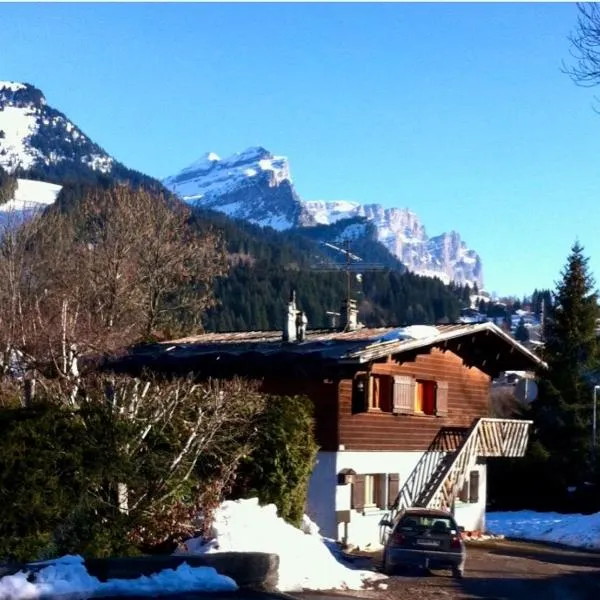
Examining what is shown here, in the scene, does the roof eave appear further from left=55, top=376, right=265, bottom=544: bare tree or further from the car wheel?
the car wheel

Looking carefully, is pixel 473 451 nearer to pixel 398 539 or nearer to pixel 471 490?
pixel 471 490

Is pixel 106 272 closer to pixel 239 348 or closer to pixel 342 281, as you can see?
pixel 239 348

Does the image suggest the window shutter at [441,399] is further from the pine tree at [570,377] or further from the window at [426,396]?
the pine tree at [570,377]

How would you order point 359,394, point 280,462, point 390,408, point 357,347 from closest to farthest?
point 280,462 < point 357,347 < point 359,394 < point 390,408

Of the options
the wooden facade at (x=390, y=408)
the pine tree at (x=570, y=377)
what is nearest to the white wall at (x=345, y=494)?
the wooden facade at (x=390, y=408)

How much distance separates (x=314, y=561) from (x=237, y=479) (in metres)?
4.10

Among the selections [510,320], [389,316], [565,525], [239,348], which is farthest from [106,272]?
[510,320]

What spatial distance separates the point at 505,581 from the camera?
2050cm

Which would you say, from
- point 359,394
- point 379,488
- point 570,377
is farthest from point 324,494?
point 570,377

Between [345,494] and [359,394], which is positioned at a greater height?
[359,394]

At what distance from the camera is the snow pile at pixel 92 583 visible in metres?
12.7

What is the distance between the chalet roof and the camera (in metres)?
24.5

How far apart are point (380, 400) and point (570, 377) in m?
20.8

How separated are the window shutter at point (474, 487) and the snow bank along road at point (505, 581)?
4.57 metres
